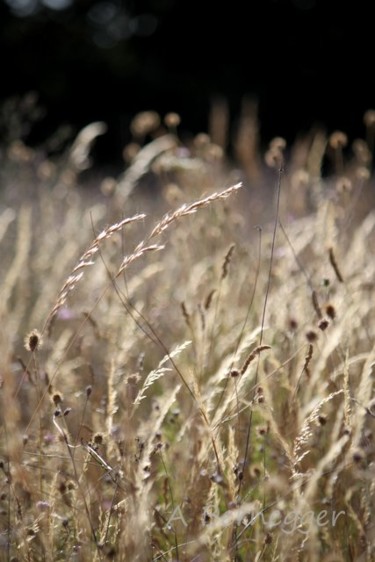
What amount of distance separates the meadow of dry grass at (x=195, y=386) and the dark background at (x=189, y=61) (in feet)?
38.0

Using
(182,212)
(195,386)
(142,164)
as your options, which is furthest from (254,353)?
(142,164)

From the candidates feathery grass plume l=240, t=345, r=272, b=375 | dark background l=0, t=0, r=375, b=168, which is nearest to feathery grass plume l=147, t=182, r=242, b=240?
feathery grass plume l=240, t=345, r=272, b=375

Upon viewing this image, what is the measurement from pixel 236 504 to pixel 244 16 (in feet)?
53.3

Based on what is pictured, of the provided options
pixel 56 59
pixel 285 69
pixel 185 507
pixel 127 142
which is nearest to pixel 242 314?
pixel 185 507

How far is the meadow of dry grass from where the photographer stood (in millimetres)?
1223

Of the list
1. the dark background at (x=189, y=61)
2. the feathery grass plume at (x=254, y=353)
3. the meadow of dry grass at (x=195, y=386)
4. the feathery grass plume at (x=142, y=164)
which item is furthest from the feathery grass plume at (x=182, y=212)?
the dark background at (x=189, y=61)

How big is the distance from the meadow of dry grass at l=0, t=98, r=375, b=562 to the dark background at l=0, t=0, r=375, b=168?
38.0 ft

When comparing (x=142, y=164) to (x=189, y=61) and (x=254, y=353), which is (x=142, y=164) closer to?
(x=254, y=353)

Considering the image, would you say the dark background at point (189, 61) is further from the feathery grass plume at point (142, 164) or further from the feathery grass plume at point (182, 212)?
the feathery grass plume at point (182, 212)

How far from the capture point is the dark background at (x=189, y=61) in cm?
1478

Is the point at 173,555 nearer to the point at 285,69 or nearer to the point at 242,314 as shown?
the point at 242,314

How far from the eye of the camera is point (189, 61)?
16031mm

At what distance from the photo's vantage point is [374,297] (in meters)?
2.16

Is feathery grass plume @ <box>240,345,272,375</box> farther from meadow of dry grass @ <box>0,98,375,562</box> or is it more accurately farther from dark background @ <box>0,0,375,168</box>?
Answer: dark background @ <box>0,0,375,168</box>
